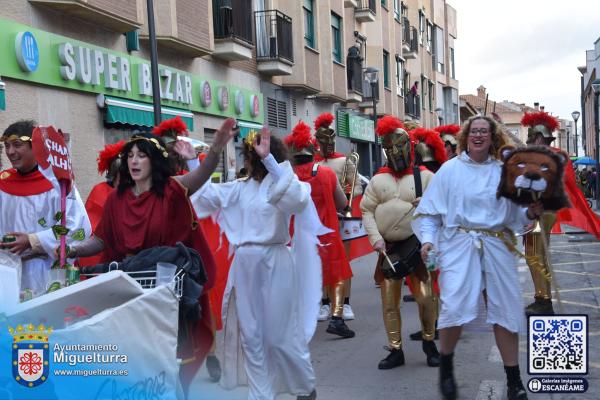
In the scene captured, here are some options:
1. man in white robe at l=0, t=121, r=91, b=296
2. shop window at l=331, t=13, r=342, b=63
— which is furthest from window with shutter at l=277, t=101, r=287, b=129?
man in white robe at l=0, t=121, r=91, b=296

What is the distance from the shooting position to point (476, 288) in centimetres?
520

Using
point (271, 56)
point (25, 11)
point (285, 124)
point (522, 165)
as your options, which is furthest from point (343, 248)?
point (285, 124)

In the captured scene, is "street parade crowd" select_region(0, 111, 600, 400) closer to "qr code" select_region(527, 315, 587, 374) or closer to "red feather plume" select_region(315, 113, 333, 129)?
"qr code" select_region(527, 315, 587, 374)

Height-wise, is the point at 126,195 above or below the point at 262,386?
above

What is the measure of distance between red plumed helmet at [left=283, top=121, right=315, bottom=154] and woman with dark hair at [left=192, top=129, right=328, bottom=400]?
2757 mm

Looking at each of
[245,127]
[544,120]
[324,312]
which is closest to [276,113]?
[245,127]

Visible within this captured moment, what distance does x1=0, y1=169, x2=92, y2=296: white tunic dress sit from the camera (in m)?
5.12

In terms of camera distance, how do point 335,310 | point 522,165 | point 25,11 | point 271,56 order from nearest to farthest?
point 522,165, point 335,310, point 25,11, point 271,56

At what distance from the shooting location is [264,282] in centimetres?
531

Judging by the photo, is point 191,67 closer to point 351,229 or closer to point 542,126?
point 351,229

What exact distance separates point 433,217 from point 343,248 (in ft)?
10.3

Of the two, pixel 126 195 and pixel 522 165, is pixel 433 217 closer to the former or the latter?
pixel 522 165

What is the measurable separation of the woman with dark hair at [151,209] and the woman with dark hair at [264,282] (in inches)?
24.0

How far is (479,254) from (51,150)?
2.65 metres
